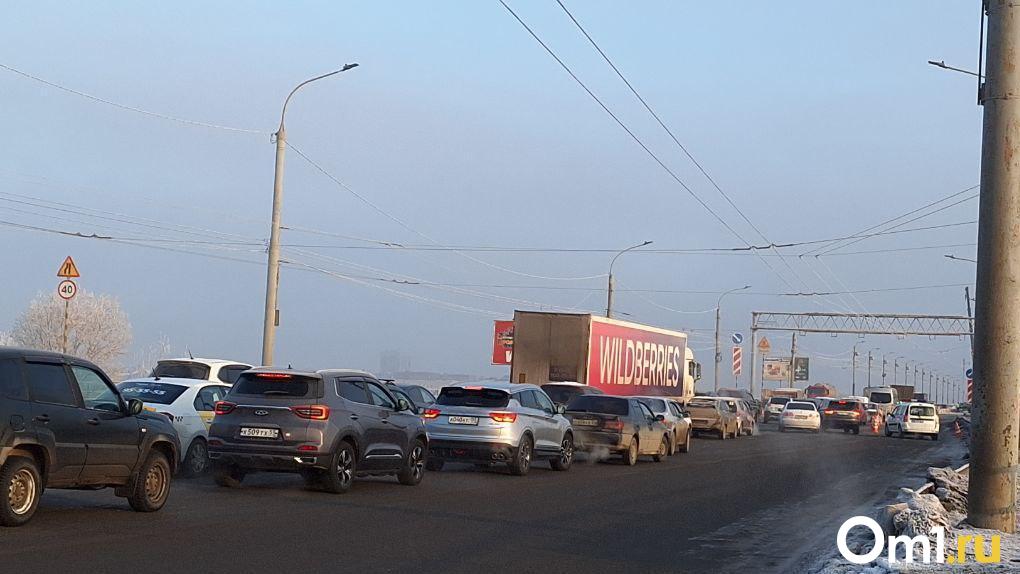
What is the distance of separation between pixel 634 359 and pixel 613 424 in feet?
51.7

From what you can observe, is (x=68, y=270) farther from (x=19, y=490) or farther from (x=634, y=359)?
(x=634, y=359)

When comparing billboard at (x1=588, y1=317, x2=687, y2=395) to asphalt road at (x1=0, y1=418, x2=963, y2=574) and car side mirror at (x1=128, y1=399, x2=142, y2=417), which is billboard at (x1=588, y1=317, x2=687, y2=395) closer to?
asphalt road at (x1=0, y1=418, x2=963, y2=574)

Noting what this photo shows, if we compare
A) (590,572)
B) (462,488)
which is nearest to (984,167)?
(590,572)

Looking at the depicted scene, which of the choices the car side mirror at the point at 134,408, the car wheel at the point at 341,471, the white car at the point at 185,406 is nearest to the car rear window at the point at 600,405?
the white car at the point at 185,406

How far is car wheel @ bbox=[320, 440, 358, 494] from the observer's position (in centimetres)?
1664

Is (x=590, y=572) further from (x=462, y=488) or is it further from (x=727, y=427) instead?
(x=727, y=427)

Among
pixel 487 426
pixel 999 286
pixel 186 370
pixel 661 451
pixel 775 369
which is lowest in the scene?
pixel 661 451

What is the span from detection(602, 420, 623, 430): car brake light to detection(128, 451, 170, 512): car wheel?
13166 mm

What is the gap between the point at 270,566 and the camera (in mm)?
10195

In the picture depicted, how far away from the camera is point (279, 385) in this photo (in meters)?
16.9

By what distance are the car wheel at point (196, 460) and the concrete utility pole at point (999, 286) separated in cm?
1124

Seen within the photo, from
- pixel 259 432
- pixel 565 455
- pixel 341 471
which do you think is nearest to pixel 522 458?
pixel 565 455

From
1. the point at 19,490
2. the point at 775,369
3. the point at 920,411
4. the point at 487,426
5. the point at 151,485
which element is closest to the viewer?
the point at 19,490

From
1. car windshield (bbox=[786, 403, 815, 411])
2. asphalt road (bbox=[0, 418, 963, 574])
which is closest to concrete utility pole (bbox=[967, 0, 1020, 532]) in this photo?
asphalt road (bbox=[0, 418, 963, 574])
